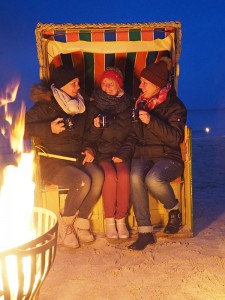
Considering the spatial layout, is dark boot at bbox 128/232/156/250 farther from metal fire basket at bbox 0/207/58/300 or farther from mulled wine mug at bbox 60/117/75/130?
metal fire basket at bbox 0/207/58/300

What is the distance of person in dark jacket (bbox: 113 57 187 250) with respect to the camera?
12.5 ft

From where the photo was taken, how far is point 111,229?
3.90 metres

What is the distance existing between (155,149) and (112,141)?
1.48 ft

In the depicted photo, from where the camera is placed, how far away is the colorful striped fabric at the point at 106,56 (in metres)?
4.59

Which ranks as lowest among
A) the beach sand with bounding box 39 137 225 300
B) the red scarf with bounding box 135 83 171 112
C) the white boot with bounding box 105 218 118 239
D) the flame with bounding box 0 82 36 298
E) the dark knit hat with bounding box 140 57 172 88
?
the beach sand with bounding box 39 137 225 300

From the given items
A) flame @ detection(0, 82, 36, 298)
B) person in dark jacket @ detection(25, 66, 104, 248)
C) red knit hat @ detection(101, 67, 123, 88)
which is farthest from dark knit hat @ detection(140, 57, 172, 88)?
flame @ detection(0, 82, 36, 298)

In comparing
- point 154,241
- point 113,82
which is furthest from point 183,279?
point 113,82

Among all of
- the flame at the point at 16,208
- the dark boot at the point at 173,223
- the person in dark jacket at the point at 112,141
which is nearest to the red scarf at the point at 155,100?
the person in dark jacket at the point at 112,141

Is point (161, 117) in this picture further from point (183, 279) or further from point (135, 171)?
point (183, 279)

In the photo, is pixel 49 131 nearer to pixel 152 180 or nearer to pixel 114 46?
pixel 152 180

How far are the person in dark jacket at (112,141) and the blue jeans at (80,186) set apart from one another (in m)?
0.09

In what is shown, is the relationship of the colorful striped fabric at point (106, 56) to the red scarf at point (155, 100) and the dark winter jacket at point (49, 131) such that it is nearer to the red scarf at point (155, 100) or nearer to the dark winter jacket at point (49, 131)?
the dark winter jacket at point (49, 131)

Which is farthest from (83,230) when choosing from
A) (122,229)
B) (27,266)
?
(27,266)

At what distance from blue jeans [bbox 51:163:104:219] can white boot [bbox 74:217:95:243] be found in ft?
0.16
